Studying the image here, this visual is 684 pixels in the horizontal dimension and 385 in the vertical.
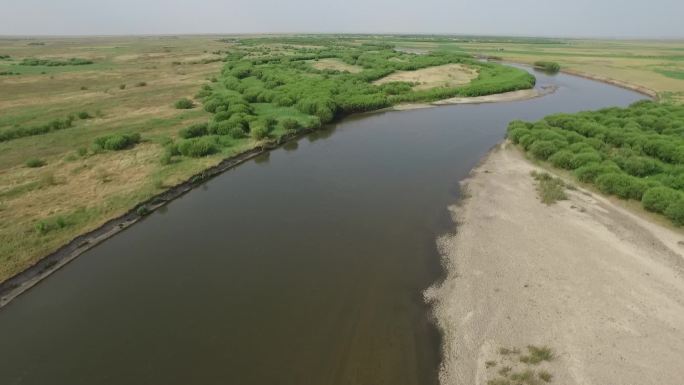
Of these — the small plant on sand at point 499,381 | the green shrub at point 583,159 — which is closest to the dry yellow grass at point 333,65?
the green shrub at point 583,159

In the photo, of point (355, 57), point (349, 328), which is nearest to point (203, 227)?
point (349, 328)

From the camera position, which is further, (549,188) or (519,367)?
(549,188)

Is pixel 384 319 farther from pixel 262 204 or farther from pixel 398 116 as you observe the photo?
pixel 398 116

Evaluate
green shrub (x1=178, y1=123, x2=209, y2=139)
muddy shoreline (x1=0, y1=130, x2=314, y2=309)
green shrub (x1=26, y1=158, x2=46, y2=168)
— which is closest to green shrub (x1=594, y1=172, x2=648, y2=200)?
muddy shoreline (x1=0, y1=130, x2=314, y2=309)

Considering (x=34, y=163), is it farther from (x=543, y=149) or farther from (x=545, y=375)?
(x=543, y=149)

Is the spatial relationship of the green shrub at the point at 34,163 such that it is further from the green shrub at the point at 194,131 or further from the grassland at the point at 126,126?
the green shrub at the point at 194,131

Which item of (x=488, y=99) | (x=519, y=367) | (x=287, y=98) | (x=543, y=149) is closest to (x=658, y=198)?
(x=543, y=149)
